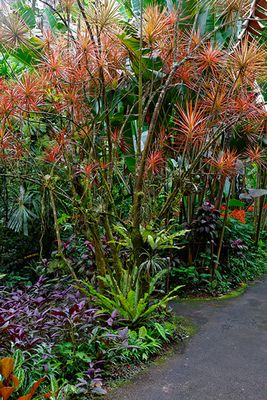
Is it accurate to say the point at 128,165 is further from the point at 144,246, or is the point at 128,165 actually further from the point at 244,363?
the point at 244,363

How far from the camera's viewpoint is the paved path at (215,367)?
2814mm

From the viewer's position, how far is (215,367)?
3223 mm

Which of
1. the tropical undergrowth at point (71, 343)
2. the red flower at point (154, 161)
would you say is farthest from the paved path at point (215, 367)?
the red flower at point (154, 161)

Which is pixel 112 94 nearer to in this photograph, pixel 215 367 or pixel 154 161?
pixel 154 161

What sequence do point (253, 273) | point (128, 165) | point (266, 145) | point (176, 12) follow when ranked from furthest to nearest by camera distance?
point (253, 273), point (266, 145), point (128, 165), point (176, 12)

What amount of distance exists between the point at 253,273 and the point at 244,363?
3.30 m

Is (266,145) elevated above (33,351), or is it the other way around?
(266,145)

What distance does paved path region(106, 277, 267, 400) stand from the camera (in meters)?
2.81

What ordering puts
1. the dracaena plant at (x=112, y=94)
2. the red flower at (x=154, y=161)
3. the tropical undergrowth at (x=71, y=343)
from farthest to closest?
the red flower at (x=154, y=161)
the dracaena plant at (x=112, y=94)
the tropical undergrowth at (x=71, y=343)

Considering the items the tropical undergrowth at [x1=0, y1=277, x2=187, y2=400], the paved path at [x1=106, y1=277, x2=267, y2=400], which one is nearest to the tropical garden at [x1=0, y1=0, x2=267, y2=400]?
the tropical undergrowth at [x1=0, y1=277, x2=187, y2=400]

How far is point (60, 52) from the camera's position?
367cm

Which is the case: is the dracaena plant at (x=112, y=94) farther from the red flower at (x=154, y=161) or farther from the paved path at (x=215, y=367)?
the paved path at (x=215, y=367)

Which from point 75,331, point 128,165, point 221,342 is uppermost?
point 128,165

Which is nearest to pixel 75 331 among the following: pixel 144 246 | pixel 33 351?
pixel 33 351
